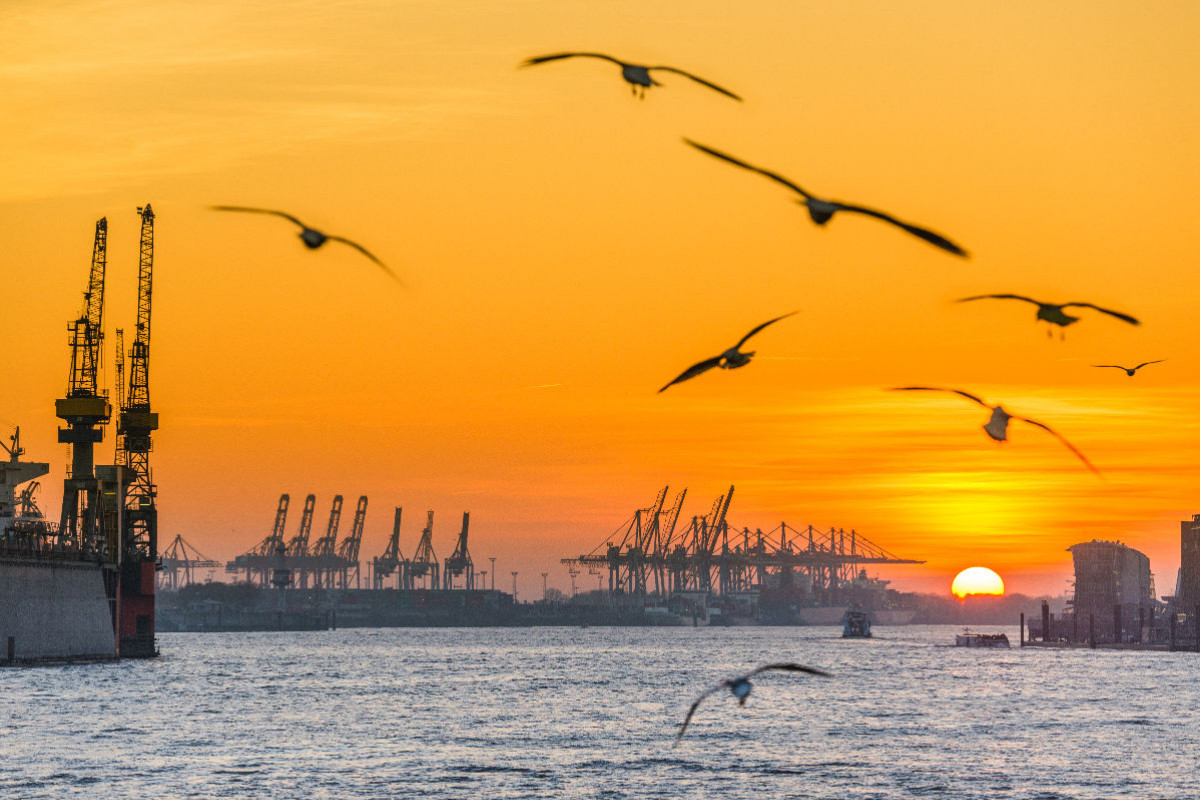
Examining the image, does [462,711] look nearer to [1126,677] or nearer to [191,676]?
[191,676]

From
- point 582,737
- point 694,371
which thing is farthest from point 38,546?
point 694,371

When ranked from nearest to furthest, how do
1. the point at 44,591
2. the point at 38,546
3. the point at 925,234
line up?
the point at 925,234 → the point at 44,591 → the point at 38,546

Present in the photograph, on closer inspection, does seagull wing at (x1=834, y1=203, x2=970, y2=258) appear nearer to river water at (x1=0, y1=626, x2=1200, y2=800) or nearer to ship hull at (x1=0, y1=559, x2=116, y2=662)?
river water at (x1=0, y1=626, x2=1200, y2=800)

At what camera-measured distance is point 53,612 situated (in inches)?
4579

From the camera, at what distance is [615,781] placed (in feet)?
207

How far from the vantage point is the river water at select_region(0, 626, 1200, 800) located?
62188 mm

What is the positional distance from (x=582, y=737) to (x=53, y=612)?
50.8 m

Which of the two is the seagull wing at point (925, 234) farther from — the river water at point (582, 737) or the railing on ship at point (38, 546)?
the railing on ship at point (38, 546)

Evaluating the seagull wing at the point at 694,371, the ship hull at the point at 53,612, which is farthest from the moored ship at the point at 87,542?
the seagull wing at the point at 694,371

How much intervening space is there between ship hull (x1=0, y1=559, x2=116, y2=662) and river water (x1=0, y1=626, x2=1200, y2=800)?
2792 mm

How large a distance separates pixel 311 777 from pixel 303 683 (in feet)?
221

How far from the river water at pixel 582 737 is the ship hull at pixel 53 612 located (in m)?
2.79

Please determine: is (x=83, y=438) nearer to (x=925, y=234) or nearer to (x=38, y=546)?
(x=38, y=546)

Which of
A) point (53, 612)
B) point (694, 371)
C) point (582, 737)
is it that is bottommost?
point (582, 737)
